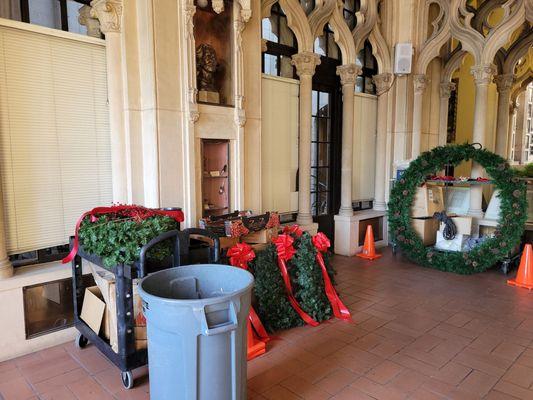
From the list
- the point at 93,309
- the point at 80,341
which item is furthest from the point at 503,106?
the point at 80,341

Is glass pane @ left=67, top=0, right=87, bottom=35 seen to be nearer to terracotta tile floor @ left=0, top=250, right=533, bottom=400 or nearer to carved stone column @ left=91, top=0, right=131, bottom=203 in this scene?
carved stone column @ left=91, top=0, right=131, bottom=203

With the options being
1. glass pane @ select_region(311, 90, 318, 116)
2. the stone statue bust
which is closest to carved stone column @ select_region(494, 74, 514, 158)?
glass pane @ select_region(311, 90, 318, 116)

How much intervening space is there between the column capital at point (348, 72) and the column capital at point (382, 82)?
70cm

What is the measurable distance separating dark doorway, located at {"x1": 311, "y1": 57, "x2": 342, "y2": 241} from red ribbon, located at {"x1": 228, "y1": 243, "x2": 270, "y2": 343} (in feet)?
8.95

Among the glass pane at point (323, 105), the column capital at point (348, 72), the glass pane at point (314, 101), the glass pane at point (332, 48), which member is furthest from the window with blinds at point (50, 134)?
the glass pane at point (332, 48)

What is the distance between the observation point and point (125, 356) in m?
2.72

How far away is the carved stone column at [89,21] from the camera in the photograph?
12.3 ft

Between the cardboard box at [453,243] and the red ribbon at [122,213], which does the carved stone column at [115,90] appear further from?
the cardboard box at [453,243]

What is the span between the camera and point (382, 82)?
663cm

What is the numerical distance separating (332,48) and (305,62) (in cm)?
112

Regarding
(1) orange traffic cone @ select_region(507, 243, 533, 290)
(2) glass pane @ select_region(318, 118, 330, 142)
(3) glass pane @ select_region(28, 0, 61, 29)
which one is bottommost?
(1) orange traffic cone @ select_region(507, 243, 533, 290)

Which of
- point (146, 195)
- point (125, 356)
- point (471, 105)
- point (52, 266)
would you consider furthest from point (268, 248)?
point (471, 105)

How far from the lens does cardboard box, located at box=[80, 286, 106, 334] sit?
3074 mm

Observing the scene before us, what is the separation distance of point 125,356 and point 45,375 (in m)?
0.76
